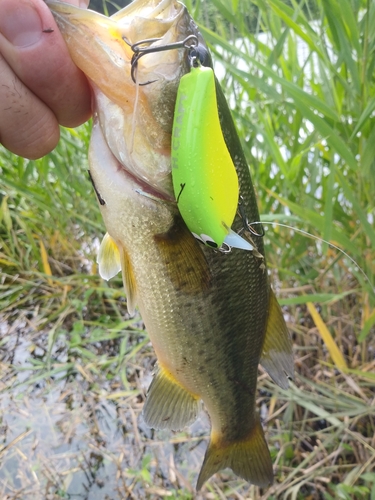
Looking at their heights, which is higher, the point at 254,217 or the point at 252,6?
the point at 252,6

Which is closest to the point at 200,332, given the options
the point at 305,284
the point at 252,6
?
the point at 305,284

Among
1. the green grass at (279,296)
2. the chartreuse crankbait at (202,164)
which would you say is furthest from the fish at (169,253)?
the green grass at (279,296)

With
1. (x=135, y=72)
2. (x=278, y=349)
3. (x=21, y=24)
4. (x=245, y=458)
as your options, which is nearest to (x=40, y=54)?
(x=21, y=24)

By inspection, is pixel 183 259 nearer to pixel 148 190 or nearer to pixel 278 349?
pixel 148 190

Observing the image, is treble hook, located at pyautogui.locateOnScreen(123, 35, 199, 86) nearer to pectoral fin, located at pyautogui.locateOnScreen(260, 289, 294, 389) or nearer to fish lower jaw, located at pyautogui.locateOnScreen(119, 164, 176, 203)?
fish lower jaw, located at pyautogui.locateOnScreen(119, 164, 176, 203)

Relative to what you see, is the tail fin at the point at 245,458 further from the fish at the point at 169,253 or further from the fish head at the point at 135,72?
the fish head at the point at 135,72

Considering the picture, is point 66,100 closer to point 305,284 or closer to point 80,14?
point 80,14

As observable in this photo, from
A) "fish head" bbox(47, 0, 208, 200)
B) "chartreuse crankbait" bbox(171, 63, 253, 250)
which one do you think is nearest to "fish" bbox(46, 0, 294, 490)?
"fish head" bbox(47, 0, 208, 200)
